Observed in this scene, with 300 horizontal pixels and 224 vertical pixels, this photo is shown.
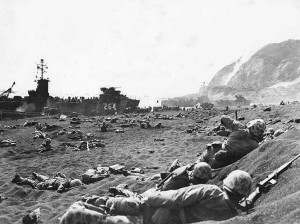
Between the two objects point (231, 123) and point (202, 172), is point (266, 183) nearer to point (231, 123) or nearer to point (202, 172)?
point (202, 172)

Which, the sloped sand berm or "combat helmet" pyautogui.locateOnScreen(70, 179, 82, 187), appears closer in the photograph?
the sloped sand berm

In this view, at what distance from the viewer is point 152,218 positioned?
4.78 metres

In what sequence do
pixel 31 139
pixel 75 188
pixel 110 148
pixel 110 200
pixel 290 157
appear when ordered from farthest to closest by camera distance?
1. pixel 31 139
2. pixel 110 148
3. pixel 75 188
4. pixel 290 157
5. pixel 110 200

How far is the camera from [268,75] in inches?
5940

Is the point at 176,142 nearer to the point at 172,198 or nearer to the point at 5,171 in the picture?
the point at 5,171

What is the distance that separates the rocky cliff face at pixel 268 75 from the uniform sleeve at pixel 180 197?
370 feet

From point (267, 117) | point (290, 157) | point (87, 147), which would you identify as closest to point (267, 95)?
point (267, 117)

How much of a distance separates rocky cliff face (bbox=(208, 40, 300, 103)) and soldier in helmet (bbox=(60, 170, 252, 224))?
113 m

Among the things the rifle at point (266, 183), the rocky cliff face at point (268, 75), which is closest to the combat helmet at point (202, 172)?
the rifle at point (266, 183)

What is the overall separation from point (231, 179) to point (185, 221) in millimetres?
925

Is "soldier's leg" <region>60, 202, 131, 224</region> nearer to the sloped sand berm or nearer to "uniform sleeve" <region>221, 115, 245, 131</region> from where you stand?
the sloped sand berm

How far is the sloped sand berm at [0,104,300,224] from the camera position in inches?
197

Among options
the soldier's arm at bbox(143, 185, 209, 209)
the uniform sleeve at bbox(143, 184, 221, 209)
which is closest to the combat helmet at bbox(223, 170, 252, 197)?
the uniform sleeve at bbox(143, 184, 221, 209)

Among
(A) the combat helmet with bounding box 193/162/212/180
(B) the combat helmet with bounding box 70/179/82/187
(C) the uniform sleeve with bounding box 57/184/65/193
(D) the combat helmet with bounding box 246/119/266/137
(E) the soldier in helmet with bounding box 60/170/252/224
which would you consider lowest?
(C) the uniform sleeve with bounding box 57/184/65/193
